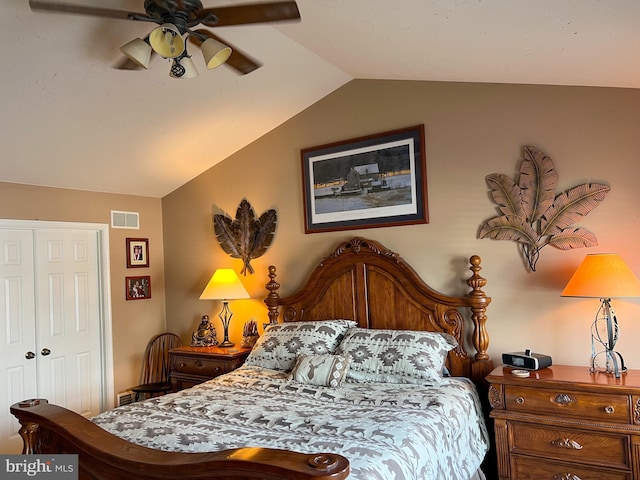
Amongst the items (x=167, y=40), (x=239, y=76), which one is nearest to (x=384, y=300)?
(x=239, y=76)

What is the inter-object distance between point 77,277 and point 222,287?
1.34m

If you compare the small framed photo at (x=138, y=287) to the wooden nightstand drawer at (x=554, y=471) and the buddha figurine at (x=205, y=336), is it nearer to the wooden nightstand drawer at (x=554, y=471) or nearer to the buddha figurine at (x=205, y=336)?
the buddha figurine at (x=205, y=336)

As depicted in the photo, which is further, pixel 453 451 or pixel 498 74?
pixel 498 74

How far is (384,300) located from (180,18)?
231 centimetres

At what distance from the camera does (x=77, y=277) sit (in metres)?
4.12

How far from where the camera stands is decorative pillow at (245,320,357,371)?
3243mm

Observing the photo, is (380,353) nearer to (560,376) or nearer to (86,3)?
(560,376)

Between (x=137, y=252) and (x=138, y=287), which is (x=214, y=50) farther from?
(x=138, y=287)

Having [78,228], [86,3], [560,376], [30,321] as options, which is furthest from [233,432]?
[78,228]

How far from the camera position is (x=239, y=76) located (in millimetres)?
3197

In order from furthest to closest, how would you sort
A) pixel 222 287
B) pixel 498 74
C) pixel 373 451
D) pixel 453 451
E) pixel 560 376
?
1. pixel 222 287
2. pixel 498 74
3. pixel 560 376
4. pixel 453 451
5. pixel 373 451

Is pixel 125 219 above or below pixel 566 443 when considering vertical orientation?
above

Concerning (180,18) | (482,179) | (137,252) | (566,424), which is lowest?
(566,424)

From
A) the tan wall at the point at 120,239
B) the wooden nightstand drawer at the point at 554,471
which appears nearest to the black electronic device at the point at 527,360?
the wooden nightstand drawer at the point at 554,471
